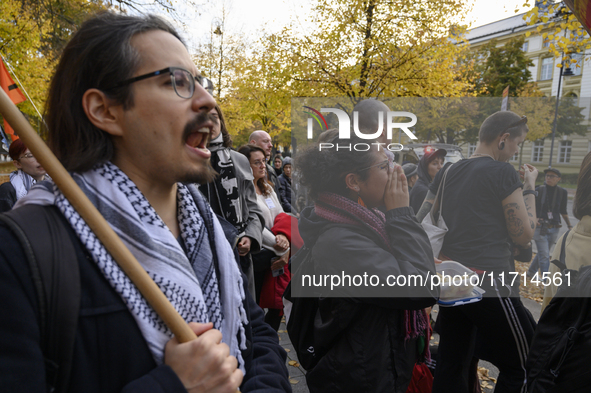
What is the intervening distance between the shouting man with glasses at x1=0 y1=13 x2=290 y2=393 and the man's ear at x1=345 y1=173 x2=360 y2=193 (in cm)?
109

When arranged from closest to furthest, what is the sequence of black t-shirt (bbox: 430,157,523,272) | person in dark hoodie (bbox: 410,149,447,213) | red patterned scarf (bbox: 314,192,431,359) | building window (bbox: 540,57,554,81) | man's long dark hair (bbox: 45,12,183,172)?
man's long dark hair (bbox: 45,12,183,172) < red patterned scarf (bbox: 314,192,431,359) < black t-shirt (bbox: 430,157,523,272) < person in dark hoodie (bbox: 410,149,447,213) < building window (bbox: 540,57,554,81)

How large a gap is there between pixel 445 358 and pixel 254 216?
185 cm

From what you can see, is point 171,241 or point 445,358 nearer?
point 171,241

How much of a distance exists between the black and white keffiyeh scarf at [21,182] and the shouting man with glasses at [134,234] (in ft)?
11.7

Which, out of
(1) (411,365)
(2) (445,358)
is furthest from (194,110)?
(2) (445,358)

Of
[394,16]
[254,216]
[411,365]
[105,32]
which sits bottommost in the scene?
[411,365]

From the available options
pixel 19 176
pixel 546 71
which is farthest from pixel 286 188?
pixel 546 71

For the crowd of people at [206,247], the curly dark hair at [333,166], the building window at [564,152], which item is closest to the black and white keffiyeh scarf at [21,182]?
the crowd of people at [206,247]

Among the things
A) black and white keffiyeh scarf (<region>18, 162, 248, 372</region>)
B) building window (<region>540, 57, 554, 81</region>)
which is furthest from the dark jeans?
building window (<region>540, 57, 554, 81</region>)

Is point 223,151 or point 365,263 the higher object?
point 223,151

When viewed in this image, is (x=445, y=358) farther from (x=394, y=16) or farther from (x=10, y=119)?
(x=394, y=16)

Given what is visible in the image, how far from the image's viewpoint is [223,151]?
119 inches

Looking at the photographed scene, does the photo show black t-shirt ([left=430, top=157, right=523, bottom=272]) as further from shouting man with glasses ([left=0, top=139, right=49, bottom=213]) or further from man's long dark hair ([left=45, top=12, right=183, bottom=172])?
shouting man with glasses ([left=0, top=139, right=49, bottom=213])

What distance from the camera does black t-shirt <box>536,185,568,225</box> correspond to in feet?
10.0
